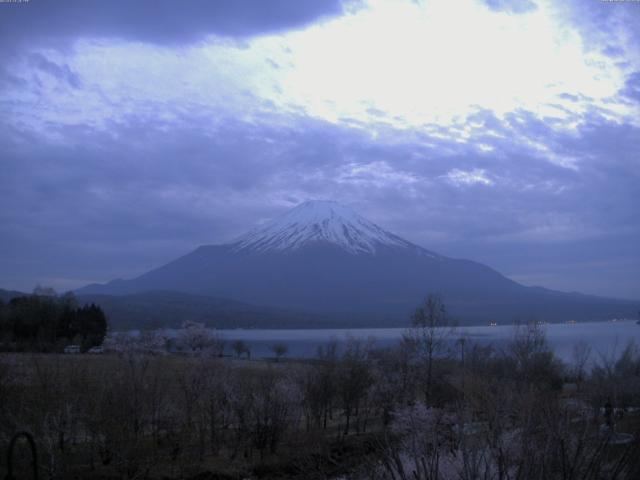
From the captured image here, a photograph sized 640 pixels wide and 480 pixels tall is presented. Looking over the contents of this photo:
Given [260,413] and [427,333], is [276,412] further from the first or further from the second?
[427,333]

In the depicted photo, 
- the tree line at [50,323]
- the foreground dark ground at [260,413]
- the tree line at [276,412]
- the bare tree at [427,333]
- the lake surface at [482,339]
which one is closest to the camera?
the tree line at [276,412]

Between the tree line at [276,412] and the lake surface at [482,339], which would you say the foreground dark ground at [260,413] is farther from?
the lake surface at [482,339]

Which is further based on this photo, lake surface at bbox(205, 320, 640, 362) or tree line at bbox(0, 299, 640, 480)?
lake surface at bbox(205, 320, 640, 362)

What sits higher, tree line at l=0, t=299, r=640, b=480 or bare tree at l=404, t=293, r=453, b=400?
bare tree at l=404, t=293, r=453, b=400

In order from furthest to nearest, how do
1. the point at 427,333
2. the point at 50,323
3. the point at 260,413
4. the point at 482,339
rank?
the point at 482,339 → the point at 50,323 → the point at 427,333 → the point at 260,413

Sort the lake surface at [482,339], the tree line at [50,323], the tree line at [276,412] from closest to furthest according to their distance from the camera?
the tree line at [276,412] < the tree line at [50,323] < the lake surface at [482,339]

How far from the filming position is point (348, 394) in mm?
26688

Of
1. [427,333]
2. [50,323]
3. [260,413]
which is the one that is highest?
[427,333]

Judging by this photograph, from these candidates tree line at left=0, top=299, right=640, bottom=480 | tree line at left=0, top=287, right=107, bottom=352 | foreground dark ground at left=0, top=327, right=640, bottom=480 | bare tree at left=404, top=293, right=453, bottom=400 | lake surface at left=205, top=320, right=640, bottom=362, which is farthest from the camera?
lake surface at left=205, top=320, right=640, bottom=362

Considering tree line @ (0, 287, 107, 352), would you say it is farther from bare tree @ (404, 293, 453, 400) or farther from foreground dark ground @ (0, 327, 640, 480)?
foreground dark ground @ (0, 327, 640, 480)

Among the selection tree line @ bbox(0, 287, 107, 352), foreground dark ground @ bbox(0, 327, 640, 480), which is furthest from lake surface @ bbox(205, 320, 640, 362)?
tree line @ bbox(0, 287, 107, 352)

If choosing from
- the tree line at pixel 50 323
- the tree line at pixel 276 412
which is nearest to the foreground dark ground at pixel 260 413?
the tree line at pixel 276 412

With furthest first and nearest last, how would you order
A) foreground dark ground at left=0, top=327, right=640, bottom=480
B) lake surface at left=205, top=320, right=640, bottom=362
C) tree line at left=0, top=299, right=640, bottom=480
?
lake surface at left=205, top=320, right=640, bottom=362 < foreground dark ground at left=0, top=327, right=640, bottom=480 < tree line at left=0, top=299, right=640, bottom=480

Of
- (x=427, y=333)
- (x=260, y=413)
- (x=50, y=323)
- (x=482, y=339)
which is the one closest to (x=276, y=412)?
(x=260, y=413)
